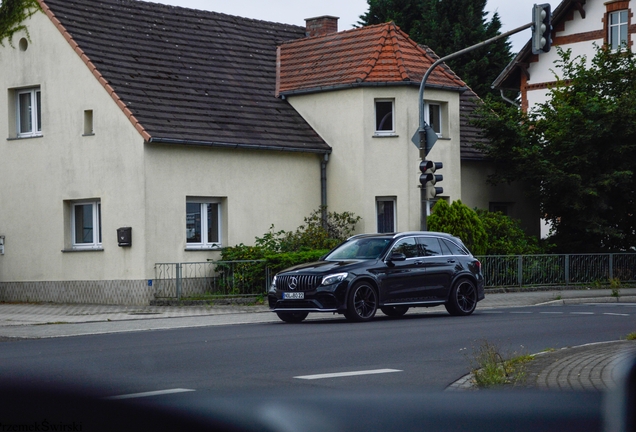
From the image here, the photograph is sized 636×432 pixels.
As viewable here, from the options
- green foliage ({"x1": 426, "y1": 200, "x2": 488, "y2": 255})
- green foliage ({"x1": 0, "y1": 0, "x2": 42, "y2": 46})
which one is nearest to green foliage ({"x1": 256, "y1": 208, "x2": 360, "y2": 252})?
green foliage ({"x1": 426, "y1": 200, "x2": 488, "y2": 255})

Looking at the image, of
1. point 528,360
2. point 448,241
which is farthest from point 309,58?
point 528,360

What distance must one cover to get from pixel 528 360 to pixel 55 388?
9718 millimetres

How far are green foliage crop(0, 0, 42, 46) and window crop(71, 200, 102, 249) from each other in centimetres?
505

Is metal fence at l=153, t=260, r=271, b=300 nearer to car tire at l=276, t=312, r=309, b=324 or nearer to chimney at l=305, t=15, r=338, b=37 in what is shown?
car tire at l=276, t=312, r=309, b=324

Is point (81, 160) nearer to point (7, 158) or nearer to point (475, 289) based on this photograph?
point (7, 158)

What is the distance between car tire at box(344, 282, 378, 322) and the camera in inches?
698

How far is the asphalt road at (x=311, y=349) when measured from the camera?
389 inches

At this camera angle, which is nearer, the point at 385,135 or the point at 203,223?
the point at 203,223

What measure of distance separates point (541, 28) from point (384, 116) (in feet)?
28.6

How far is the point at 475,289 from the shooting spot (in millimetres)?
19844

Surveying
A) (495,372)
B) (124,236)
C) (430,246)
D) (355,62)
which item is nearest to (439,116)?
(355,62)

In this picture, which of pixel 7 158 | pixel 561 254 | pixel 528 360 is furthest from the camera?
pixel 561 254

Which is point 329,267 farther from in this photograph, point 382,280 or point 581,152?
point 581,152

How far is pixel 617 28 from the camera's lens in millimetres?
42500
